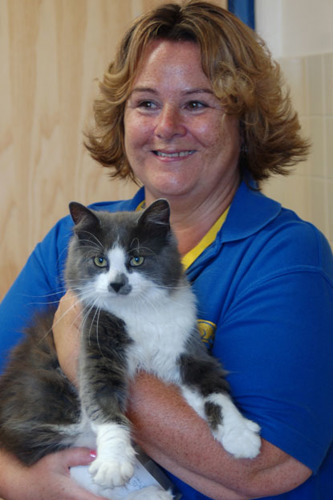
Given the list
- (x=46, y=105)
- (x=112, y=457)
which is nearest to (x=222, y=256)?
(x=112, y=457)

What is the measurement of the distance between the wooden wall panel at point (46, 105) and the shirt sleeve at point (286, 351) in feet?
5.05

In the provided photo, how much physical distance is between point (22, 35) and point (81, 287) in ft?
5.24

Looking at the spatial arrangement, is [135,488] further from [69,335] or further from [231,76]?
[231,76]

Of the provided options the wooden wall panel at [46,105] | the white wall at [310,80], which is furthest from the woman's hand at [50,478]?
the wooden wall panel at [46,105]

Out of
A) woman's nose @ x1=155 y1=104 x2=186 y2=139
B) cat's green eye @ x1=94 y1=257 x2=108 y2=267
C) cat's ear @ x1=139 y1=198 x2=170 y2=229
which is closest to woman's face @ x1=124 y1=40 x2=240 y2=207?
woman's nose @ x1=155 y1=104 x2=186 y2=139

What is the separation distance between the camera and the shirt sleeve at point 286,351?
1.24m

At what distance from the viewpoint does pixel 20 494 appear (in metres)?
1.44

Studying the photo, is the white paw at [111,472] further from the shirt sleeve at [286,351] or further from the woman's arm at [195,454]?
the shirt sleeve at [286,351]

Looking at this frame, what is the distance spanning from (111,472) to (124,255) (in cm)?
48

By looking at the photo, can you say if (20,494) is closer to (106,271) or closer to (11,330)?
(11,330)

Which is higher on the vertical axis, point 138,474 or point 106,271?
point 106,271

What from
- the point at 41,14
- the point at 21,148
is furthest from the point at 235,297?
the point at 41,14

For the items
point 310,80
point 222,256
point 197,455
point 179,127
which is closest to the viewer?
point 197,455

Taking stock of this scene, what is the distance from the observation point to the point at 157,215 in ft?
4.66
